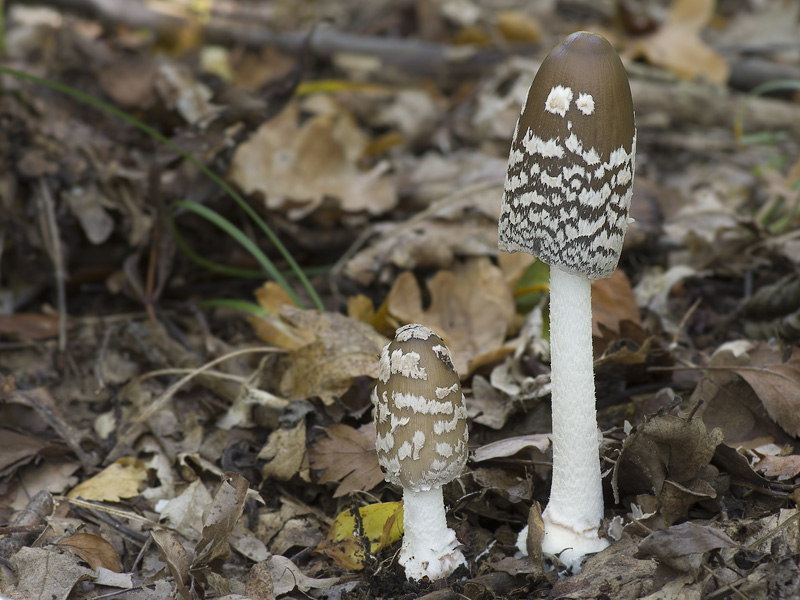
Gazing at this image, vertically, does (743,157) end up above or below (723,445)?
above

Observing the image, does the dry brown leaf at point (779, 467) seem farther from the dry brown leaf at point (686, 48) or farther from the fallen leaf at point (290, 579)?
the dry brown leaf at point (686, 48)

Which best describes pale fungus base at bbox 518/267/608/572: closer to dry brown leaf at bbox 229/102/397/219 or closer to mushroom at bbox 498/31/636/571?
mushroom at bbox 498/31/636/571

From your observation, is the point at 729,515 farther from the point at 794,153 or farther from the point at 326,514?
the point at 794,153

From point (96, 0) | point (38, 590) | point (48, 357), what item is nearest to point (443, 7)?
point (96, 0)

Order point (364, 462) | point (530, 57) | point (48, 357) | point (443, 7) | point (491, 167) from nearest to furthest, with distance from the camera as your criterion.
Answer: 1. point (364, 462)
2. point (48, 357)
3. point (491, 167)
4. point (530, 57)
5. point (443, 7)

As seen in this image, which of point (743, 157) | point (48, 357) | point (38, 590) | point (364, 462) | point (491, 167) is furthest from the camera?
point (743, 157)

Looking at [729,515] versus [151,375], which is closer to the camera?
[729,515]

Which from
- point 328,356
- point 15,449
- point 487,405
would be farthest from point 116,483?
point 487,405

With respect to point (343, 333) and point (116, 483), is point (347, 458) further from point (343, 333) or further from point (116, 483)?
point (116, 483)

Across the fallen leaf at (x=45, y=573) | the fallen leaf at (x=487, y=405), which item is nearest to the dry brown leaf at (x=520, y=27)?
the fallen leaf at (x=487, y=405)
